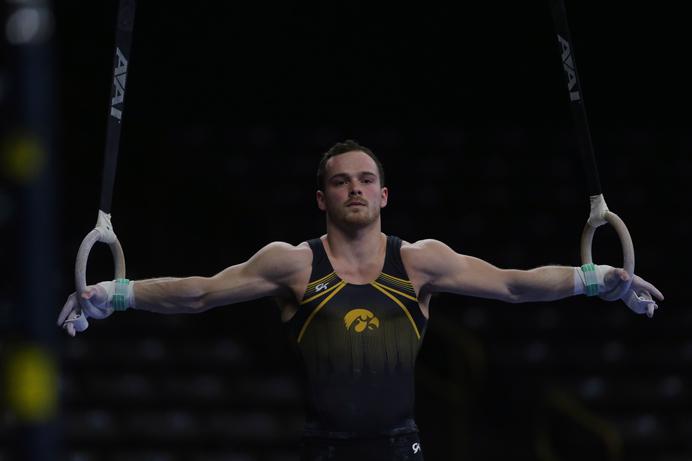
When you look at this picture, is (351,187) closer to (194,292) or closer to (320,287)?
(320,287)

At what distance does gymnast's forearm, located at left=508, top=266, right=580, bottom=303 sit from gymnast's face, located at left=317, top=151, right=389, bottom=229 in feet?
2.31

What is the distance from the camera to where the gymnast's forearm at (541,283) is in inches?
186

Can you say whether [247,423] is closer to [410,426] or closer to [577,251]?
[577,251]

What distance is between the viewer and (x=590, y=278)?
186 inches

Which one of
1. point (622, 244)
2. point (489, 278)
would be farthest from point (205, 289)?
point (622, 244)

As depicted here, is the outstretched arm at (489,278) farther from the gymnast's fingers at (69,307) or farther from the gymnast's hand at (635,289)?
the gymnast's fingers at (69,307)

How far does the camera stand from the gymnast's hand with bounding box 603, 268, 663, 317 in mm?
4688

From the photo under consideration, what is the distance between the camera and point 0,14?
1.67 metres

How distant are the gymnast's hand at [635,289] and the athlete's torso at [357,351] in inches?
35.8

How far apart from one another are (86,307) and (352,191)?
127 cm

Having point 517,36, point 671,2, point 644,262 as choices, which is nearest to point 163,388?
point 644,262

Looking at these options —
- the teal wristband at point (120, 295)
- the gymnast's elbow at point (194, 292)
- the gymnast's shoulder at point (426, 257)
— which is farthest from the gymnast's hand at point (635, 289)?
the teal wristband at point (120, 295)

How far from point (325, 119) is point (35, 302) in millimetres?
10468

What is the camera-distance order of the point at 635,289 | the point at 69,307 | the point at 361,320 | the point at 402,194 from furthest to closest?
the point at 402,194, the point at 635,289, the point at 69,307, the point at 361,320
